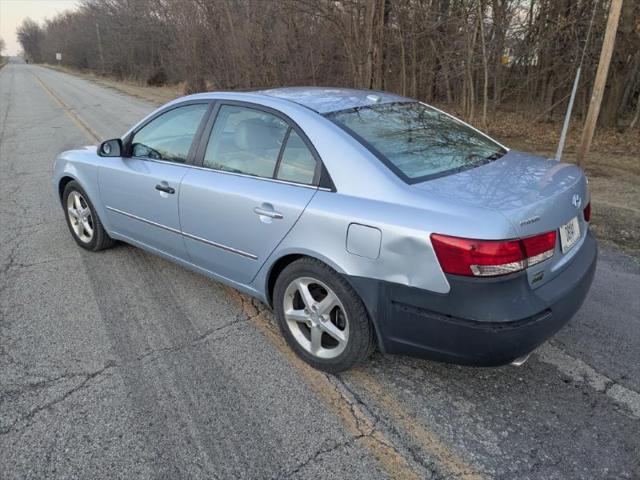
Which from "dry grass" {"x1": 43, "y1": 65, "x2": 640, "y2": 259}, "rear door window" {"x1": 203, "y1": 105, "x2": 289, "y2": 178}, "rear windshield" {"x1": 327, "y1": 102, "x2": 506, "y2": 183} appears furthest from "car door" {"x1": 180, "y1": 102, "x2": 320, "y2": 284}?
"dry grass" {"x1": 43, "y1": 65, "x2": 640, "y2": 259}

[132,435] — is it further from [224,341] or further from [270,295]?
[270,295]

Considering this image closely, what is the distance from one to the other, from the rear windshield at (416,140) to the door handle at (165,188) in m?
1.32

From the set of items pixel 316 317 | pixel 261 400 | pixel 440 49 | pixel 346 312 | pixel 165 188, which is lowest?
pixel 261 400

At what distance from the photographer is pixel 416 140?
301 centimetres

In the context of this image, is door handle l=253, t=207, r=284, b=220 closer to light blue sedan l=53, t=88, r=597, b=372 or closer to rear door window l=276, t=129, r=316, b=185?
light blue sedan l=53, t=88, r=597, b=372

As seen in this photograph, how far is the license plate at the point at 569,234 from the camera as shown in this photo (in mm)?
2535

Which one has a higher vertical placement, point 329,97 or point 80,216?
point 329,97

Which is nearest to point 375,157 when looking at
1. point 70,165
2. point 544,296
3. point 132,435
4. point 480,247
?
point 480,247

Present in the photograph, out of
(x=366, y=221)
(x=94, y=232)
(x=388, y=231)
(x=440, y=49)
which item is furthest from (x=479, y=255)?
(x=440, y=49)

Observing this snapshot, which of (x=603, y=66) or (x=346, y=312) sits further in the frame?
(x=603, y=66)

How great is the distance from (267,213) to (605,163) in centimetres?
827

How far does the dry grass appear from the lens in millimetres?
5211

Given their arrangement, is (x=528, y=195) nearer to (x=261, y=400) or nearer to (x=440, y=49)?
(x=261, y=400)

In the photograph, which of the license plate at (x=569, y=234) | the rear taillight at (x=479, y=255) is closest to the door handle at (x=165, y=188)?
the rear taillight at (x=479, y=255)
